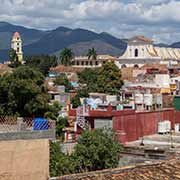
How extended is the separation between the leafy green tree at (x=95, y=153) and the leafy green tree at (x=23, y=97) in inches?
327

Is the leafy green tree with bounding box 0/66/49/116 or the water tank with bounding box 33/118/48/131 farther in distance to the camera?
the leafy green tree with bounding box 0/66/49/116

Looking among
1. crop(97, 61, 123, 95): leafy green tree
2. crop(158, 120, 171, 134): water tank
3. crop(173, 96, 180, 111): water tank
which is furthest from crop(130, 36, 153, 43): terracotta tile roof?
crop(158, 120, 171, 134): water tank

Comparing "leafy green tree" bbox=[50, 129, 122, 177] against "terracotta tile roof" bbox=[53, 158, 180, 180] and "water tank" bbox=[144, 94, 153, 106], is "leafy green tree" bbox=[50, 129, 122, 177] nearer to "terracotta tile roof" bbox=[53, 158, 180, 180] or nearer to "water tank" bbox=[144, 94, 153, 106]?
"terracotta tile roof" bbox=[53, 158, 180, 180]

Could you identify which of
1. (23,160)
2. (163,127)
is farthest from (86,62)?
(23,160)

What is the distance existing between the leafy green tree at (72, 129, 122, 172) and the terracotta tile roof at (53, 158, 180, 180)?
8.71 meters

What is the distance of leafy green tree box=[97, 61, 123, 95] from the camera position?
5171 centimetres

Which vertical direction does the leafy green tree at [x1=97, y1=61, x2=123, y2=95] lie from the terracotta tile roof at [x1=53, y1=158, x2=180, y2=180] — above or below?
above

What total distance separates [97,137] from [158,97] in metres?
18.9

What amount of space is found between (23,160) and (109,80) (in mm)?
43653

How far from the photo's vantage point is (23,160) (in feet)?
32.3

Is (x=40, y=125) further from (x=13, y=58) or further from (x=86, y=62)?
(x=86, y=62)

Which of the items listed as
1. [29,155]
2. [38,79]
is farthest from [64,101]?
[29,155]

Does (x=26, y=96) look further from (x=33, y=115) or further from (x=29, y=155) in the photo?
(x=29, y=155)

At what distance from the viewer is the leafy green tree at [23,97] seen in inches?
1120
